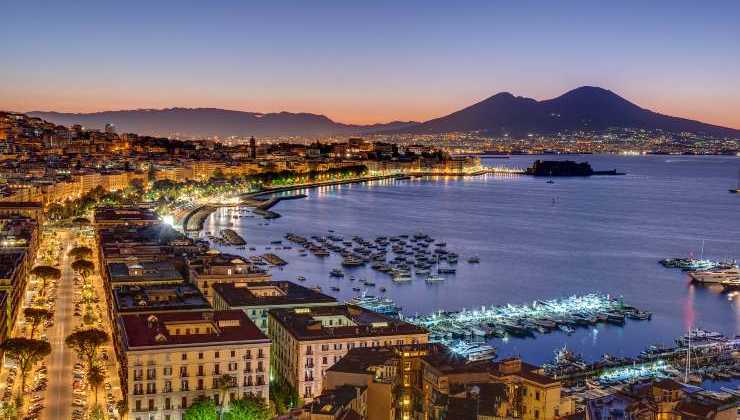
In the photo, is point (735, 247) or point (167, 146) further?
point (167, 146)

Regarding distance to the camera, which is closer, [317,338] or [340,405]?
[340,405]

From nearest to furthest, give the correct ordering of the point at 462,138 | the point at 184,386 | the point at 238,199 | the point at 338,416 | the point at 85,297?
the point at 338,416, the point at 184,386, the point at 85,297, the point at 238,199, the point at 462,138

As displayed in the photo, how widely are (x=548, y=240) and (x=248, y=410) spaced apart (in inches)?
1050

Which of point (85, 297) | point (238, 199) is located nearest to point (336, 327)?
point (85, 297)

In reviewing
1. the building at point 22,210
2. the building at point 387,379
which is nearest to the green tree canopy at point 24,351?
the building at point 387,379

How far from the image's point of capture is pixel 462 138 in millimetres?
185375

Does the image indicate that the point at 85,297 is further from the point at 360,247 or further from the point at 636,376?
the point at 360,247

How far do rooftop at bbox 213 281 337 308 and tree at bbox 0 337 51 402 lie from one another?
3749 millimetres

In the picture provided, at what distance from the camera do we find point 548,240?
35906 mm

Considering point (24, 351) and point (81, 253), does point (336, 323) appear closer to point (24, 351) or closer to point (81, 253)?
point (24, 351)

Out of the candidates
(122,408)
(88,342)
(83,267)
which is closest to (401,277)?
(83,267)

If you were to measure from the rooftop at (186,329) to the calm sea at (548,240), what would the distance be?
6.65 meters

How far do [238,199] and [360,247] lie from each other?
78.3ft

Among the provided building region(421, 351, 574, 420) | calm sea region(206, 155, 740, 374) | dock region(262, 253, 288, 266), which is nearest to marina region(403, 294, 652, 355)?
calm sea region(206, 155, 740, 374)
